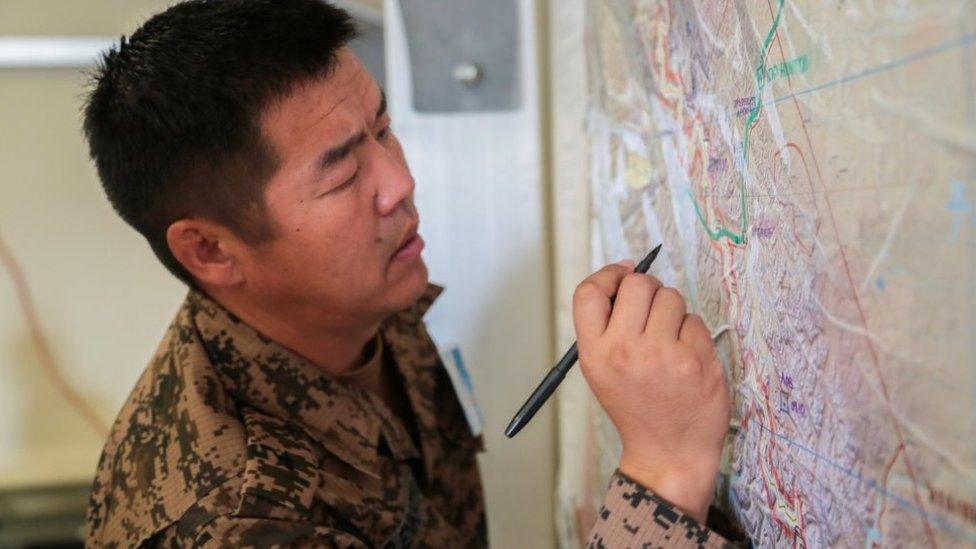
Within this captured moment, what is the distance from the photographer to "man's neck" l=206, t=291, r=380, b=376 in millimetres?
851

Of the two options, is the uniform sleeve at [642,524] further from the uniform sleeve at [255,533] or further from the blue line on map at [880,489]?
the uniform sleeve at [255,533]

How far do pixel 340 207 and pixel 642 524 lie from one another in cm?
38

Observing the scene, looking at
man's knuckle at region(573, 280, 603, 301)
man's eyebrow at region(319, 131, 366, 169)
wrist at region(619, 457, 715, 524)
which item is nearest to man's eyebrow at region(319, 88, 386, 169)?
man's eyebrow at region(319, 131, 366, 169)

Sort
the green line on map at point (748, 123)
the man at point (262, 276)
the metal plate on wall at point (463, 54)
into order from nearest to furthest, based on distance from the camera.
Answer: the green line on map at point (748, 123)
the man at point (262, 276)
the metal plate on wall at point (463, 54)

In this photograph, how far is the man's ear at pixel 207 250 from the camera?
2.59 feet

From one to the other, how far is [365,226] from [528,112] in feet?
1.65

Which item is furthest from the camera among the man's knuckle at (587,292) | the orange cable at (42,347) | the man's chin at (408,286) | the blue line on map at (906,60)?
the orange cable at (42,347)

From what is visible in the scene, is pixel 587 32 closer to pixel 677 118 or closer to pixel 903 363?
pixel 677 118

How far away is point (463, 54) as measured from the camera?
1.18m

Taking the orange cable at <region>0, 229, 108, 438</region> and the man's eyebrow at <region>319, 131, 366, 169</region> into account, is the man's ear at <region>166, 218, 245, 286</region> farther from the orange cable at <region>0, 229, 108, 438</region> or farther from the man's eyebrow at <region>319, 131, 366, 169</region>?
the orange cable at <region>0, 229, 108, 438</region>

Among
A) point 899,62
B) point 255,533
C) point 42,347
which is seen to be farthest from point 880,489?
point 42,347

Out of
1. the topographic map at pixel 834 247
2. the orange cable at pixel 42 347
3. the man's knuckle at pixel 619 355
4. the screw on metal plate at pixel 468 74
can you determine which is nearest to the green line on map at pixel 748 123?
the topographic map at pixel 834 247

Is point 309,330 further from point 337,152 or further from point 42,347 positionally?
point 42,347

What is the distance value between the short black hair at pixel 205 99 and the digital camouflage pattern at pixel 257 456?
132 mm
